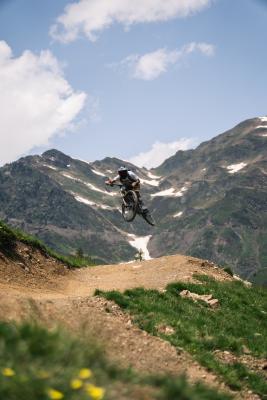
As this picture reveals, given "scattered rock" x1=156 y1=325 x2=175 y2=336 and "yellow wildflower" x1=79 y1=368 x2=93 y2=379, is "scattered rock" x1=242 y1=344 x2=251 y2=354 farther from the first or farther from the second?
"yellow wildflower" x1=79 y1=368 x2=93 y2=379

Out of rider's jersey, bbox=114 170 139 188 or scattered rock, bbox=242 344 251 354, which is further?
rider's jersey, bbox=114 170 139 188

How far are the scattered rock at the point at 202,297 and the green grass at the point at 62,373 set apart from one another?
1592 centimetres

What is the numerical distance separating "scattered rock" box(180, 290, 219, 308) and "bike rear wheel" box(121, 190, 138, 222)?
31.7 ft

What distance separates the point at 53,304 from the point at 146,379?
9.45m

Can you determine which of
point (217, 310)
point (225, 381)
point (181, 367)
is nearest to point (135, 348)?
point (181, 367)

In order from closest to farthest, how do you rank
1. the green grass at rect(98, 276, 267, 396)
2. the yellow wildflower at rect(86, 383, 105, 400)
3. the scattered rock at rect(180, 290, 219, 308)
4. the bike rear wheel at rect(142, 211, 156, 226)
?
1. the yellow wildflower at rect(86, 383, 105, 400)
2. the green grass at rect(98, 276, 267, 396)
3. the scattered rock at rect(180, 290, 219, 308)
4. the bike rear wheel at rect(142, 211, 156, 226)

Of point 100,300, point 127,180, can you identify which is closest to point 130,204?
point 127,180

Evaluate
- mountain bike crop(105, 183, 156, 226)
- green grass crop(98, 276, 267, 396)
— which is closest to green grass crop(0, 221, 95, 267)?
mountain bike crop(105, 183, 156, 226)

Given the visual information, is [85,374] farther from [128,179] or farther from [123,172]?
[128,179]

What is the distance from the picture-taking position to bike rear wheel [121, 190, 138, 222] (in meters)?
31.3

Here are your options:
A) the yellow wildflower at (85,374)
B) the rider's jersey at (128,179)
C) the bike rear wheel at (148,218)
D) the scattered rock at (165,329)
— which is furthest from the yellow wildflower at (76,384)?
the bike rear wheel at (148,218)

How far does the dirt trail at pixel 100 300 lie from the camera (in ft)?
38.8

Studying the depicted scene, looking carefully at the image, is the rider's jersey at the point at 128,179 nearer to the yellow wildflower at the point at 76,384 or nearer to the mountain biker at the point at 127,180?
the mountain biker at the point at 127,180

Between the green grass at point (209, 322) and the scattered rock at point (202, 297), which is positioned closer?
the green grass at point (209, 322)
